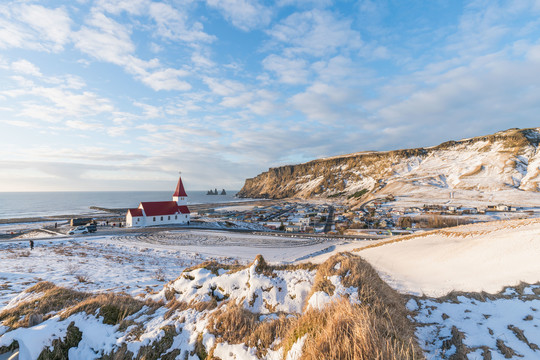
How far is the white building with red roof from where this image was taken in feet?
155

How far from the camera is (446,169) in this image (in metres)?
107

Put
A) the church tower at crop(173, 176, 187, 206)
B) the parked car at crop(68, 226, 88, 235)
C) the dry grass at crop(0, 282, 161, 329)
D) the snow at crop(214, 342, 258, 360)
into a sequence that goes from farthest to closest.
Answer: the church tower at crop(173, 176, 187, 206) → the parked car at crop(68, 226, 88, 235) → the dry grass at crop(0, 282, 161, 329) → the snow at crop(214, 342, 258, 360)

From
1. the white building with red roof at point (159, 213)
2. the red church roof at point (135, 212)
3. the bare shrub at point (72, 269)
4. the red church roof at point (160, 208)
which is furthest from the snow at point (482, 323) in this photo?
the red church roof at point (135, 212)

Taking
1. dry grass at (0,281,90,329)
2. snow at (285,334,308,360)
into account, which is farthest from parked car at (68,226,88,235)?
snow at (285,334,308,360)

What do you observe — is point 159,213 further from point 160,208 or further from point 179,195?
point 179,195

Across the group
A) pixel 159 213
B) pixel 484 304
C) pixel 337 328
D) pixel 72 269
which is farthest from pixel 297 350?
pixel 159 213

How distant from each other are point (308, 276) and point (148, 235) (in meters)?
38.3

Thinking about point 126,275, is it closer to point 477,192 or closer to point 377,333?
point 377,333

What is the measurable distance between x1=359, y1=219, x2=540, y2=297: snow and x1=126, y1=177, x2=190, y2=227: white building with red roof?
4403 centimetres

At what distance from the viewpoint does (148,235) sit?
37125 millimetres

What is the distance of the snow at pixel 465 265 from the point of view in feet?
26.8

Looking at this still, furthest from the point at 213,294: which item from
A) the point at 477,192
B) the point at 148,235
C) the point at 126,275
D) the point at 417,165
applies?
the point at 417,165

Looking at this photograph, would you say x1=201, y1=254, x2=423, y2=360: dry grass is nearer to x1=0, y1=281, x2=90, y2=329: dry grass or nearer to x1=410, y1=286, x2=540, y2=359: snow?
x1=410, y1=286, x2=540, y2=359: snow

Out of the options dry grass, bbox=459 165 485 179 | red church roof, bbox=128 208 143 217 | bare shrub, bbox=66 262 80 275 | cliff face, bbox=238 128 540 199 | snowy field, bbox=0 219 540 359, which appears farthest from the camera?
dry grass, bbox=459 165 485 179
